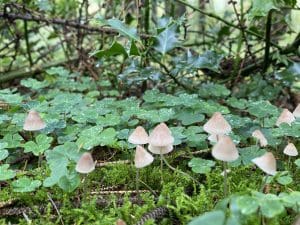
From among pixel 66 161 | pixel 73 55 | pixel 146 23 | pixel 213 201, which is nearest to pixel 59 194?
pixel 66 161

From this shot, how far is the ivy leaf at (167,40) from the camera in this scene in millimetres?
2672

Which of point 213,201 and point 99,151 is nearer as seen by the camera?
point 213,201

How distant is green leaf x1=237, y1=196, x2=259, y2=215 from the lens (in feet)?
4.09

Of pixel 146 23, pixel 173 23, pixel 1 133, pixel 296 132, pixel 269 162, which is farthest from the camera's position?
pixel 146 23

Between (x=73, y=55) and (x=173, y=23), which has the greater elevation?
(x=173, y=23)

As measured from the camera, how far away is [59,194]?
171 centimetres

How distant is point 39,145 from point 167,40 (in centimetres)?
112

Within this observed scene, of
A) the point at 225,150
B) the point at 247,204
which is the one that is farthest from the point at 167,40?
the point at 247,204

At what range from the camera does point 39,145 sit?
6.29 feet

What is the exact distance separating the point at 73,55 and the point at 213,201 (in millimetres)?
2515

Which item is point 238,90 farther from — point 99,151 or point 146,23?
point 99,151

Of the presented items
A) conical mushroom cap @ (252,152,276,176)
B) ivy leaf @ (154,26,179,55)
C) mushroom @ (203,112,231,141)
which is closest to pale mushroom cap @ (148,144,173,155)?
mushroom @ (203,112,231,141)

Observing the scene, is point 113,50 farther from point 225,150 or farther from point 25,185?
point 225,150

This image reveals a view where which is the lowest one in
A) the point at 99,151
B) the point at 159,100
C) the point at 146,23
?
the point at 99,151
